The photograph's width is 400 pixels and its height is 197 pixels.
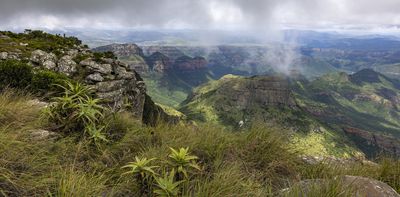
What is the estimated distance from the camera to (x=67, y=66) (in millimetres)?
33500

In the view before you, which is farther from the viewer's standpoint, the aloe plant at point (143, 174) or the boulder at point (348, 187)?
the aloe plant at point (143, 174)

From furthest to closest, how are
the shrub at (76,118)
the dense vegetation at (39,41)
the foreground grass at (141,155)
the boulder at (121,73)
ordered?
the dense vegetation at (39,41)
the boulder at (121,73)
the shrub at (76,118)
the foreground grass at (141,155)

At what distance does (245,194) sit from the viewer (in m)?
Answer: 5.72

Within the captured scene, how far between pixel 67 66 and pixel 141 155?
29.1m

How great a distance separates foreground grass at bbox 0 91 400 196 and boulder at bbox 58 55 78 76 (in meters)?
25.1

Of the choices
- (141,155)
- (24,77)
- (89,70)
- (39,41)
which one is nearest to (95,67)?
(89,70)

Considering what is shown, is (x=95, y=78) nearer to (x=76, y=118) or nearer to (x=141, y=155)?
(x=76, y=118)

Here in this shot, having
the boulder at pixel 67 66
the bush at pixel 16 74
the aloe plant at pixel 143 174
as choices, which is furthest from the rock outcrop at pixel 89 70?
the aloe plant at pixel 143 174

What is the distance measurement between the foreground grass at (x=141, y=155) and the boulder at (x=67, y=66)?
82.4 feet

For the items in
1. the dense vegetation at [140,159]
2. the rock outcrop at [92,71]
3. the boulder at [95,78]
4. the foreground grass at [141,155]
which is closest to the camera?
the foreground grass at [141,155]

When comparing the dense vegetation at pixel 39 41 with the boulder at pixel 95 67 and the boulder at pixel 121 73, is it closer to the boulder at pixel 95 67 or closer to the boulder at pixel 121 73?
the boulder at pixel 95 67

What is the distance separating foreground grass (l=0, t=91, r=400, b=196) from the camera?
17.1 ft

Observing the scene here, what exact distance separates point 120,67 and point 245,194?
3890cm

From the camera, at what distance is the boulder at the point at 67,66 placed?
107 feet
